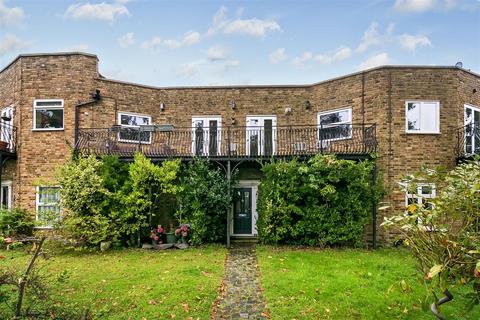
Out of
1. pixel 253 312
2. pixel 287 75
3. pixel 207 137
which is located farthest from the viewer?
pixel 287 75

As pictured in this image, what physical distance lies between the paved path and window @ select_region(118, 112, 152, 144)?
6627mm

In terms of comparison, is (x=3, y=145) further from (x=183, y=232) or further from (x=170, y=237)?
(x=183, y=232)

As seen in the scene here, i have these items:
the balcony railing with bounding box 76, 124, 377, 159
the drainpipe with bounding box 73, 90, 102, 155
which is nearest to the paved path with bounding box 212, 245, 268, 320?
the balcony railing with bounding box 76, 124, 377, 159

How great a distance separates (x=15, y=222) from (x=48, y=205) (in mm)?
1136

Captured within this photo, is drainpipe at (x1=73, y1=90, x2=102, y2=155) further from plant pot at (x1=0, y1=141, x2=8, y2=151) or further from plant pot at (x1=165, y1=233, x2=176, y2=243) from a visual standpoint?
plant pot at (x1=165, y1=233, x2=176, y2=243)

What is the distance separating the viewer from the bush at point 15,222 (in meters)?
10.8

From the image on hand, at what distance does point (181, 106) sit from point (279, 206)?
673 centimetres

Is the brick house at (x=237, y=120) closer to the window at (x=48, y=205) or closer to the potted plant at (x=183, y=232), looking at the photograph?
the window at (x=48, y=205)

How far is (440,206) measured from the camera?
2.95 meters

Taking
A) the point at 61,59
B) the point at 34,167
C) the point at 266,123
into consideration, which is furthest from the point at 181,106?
the point at 34,167

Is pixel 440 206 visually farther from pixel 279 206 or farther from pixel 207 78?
pixel 207 78

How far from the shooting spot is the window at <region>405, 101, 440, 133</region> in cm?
1121

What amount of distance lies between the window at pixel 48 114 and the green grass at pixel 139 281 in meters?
4.83

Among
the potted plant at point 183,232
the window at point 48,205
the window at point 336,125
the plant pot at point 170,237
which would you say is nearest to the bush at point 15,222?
the window at point 48,205
